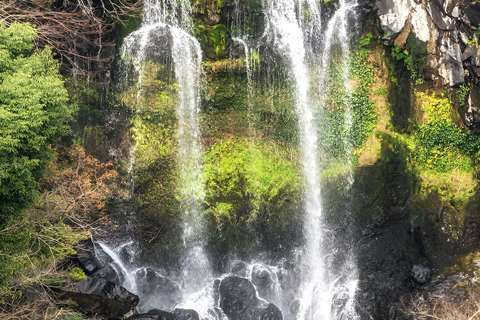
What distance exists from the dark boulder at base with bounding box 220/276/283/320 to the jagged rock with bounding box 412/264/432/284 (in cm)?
416

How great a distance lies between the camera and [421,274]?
14.4 metres

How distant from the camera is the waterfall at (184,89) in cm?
1535

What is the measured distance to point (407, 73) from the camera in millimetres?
15195

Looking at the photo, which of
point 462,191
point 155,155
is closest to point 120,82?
point 155,155

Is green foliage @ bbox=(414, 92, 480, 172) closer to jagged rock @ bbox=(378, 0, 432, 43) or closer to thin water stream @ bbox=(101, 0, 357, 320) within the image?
jagged rock @ bbox=(378, 0, 432, 43)

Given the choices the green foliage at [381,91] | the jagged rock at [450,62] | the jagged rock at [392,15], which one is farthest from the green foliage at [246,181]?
the jagged rock at [450,62]

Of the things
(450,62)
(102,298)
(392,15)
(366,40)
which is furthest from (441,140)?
(102,298)

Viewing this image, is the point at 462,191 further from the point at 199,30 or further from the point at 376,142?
the point at 199,30

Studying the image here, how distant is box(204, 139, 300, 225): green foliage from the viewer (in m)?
16.1

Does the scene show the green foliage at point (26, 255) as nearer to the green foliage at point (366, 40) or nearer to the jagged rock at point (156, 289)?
the jagged rock at point (156, 289)

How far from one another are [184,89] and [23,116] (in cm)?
658

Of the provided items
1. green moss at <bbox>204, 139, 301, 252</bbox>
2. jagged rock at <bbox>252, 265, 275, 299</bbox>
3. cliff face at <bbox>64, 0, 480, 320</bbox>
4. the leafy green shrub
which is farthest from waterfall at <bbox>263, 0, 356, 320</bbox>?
the leafy green shrub

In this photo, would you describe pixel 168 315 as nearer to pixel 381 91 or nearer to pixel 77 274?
pixel 77 274

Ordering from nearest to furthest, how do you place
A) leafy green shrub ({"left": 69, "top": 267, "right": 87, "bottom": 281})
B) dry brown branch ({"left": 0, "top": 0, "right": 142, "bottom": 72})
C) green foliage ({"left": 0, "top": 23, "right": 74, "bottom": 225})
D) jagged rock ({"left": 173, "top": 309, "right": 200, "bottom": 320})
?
green foliage ({"left": 0, "top": 23, "right": 74, "bottom": 225}), leafy green shrub ({"left": 69, "top": 267, "right": 87, "bottom": 281}), jagged rock ({"left": 173, "top": 309, "right": 200, "bottom": 320}), dry brown branch ({"left": 0, "top": 0, "right": 142, "bottom": 72})
